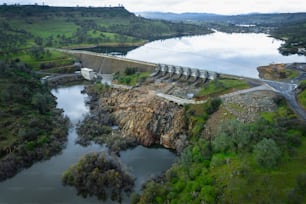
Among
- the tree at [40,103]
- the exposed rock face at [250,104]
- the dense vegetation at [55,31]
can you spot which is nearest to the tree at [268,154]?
the exposed rock face at [250,104]

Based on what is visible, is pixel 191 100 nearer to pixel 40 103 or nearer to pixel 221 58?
pixel 40 103

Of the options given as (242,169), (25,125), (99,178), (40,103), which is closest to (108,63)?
(40,103)

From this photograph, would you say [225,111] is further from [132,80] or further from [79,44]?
[79,44]

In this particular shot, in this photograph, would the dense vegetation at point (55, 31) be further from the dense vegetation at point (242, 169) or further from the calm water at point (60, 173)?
the dense vegetation at point (242, 169)

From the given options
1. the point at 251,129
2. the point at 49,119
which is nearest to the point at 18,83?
the point at 49,119

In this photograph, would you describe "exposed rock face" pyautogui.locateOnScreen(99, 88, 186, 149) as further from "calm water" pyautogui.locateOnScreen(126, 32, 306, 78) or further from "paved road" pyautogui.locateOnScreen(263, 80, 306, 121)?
"calm water" pyautogui.locateOnScreen(126, 32, 306, 78)

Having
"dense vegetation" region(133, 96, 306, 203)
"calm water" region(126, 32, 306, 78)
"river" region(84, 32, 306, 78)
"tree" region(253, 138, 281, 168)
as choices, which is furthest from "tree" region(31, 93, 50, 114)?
"calm water" region(126, 32, 306, 78)
